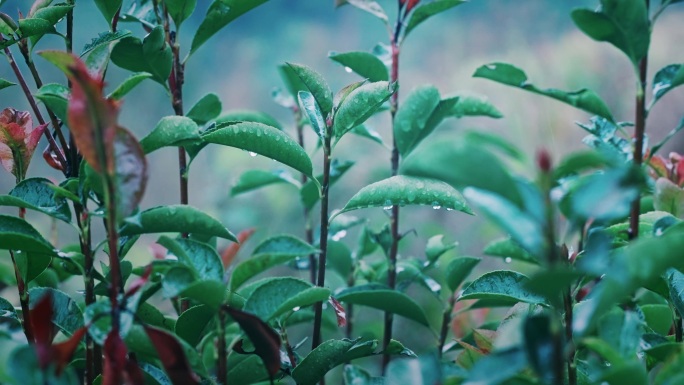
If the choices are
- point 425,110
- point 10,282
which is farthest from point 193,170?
point 425,110

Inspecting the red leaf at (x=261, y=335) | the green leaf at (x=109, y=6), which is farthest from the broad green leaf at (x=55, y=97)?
the red leaf at (x=261, y=335)

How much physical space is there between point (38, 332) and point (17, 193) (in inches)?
9.0

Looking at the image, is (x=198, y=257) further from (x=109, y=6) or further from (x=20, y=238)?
(x=109, y=6)

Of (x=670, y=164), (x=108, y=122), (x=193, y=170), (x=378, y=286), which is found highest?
(x=108, y=122)

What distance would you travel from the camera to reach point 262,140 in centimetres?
71

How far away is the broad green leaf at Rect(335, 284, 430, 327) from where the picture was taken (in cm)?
82

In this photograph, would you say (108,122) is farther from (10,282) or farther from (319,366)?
(10,282)

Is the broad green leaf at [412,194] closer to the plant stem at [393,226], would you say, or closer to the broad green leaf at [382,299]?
the broad green leaf at [382,299]

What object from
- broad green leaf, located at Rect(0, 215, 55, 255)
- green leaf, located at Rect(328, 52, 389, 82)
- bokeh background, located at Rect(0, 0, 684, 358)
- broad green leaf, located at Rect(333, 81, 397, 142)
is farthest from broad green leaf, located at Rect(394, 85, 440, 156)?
bokeh background, located at Rect(0, 0, 684, 358)

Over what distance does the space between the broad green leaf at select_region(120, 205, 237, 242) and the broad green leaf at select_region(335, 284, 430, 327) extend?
0.72 ft

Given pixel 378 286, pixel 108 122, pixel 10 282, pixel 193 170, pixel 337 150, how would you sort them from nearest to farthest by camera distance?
pixel 108 122 < pixel 378 286 < pixel 10 282 < pixel 337 150 < pixel 193 170

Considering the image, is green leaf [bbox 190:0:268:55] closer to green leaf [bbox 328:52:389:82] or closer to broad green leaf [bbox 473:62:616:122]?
green leaf [bbox 328:52:389:82]

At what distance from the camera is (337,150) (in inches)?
94.2

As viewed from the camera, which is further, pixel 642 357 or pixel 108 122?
pixel 642 357
